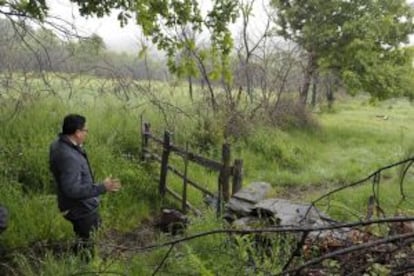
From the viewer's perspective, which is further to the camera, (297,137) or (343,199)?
(297,137)

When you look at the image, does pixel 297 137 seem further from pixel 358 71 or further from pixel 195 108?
pixel 358 71

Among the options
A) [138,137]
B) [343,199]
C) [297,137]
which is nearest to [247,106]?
[297,137]

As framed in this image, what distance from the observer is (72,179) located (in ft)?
14.4

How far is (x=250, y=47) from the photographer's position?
14.3 metres

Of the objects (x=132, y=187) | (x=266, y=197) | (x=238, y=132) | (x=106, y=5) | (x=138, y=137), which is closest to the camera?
(x=106, y=5)

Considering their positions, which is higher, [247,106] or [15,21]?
[15,21]

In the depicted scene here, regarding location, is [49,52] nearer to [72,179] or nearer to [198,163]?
[198,163]

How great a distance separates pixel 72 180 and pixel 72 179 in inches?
0.4

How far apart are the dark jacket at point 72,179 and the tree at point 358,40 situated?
44.1 ft

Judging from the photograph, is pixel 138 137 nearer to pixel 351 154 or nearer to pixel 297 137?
pixel 297 137

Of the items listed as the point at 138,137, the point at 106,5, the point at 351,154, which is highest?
the point at 106,5

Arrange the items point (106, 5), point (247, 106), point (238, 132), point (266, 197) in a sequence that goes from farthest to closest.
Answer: point (247, 106) → point (238, 132) → point (266, 197) → point (106, 5)

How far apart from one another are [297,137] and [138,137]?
612 cm

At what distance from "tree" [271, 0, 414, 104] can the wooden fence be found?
9.63m
